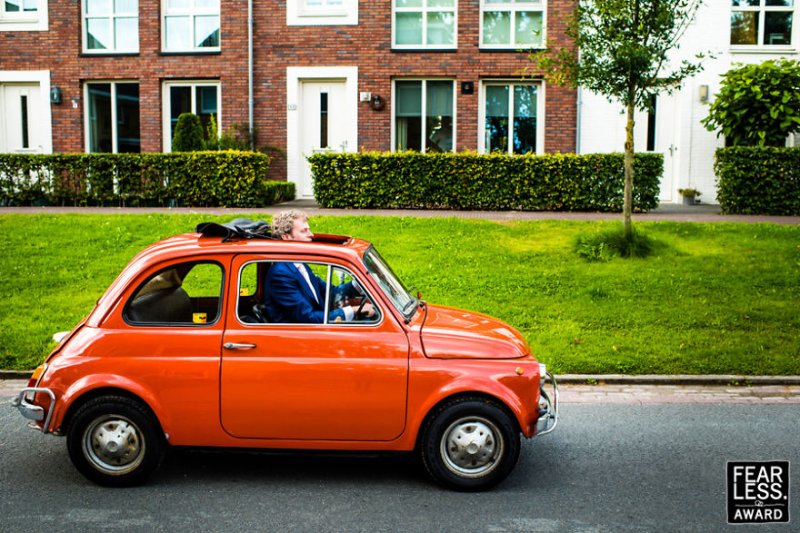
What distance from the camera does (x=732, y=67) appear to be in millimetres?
20484

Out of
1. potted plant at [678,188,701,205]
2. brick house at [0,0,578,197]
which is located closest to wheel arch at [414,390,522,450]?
brick house at [0,0,578,197]

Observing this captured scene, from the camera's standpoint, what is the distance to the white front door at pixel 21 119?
2225 centimetres

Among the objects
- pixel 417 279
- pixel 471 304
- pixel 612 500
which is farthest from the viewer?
pixel 417 279

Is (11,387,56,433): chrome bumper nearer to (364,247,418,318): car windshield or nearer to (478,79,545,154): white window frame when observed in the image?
(364,247,418,318): car windshield

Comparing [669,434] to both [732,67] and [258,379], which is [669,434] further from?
[732,67]

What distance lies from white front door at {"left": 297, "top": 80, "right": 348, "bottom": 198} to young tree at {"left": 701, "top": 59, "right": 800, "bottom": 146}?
9.21 metres

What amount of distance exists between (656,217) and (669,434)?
33.4ft

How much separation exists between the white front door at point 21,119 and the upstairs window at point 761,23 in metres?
18.5

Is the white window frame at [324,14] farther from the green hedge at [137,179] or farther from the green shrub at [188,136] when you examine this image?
the green hedge at [137,179]

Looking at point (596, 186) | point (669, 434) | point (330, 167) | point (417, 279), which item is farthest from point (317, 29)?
point (669, 434)

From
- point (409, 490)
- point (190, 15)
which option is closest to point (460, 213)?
point (190, 15)

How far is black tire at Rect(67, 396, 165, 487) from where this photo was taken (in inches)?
209

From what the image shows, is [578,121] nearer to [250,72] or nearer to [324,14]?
[324,14]

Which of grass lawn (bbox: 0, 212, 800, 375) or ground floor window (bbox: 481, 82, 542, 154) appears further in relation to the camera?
ground floor window (bbox: 481, 82, 542, 154)
